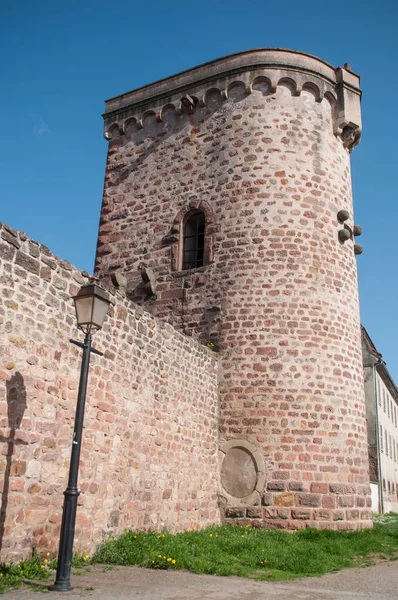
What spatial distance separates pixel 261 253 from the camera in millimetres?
11875

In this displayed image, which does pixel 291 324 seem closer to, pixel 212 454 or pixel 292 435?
pixel 292 435

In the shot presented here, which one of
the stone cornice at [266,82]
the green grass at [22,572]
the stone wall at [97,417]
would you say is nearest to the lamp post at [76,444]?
the green grass at [22,572]

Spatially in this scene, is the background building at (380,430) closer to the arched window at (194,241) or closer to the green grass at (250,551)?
the green grass at (250,551)

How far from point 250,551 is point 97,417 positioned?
2790 mm

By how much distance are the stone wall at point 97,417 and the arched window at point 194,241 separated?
236 centimetres

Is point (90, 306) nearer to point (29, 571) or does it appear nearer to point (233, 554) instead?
point (29, 571)

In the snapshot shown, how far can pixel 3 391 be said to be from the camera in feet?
20.0

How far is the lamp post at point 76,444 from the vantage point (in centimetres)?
523

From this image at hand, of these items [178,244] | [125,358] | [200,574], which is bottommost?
[200,574]

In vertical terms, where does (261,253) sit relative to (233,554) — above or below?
above

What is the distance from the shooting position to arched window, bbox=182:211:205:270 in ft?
41.8

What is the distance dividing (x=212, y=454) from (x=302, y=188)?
18.7 ft

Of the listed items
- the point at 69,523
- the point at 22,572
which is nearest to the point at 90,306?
the point at 69,523

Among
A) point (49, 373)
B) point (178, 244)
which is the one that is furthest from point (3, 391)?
point (178, 244)
